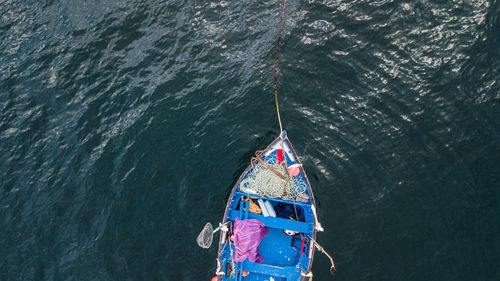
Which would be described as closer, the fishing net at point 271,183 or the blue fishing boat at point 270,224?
the blue fishing boat at point 270,224

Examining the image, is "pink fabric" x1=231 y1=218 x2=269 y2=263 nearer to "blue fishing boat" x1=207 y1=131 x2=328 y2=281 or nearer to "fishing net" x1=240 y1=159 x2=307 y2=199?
"blue fishing boat" x1=207 y1=131 x2=328 y2=281

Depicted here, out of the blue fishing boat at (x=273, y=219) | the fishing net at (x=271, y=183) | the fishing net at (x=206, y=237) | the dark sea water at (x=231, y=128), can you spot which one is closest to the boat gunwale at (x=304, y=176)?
the blue fishing boat at (x=273, y=219)

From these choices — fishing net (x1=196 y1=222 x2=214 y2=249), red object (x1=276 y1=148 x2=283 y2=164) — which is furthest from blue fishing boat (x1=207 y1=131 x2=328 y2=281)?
fishing net (x1=196 y1=222 x2=214 y2=249)

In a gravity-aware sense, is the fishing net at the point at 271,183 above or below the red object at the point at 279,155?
below

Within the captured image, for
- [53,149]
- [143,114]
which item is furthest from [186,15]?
[53,149]

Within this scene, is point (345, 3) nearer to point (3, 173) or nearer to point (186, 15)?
point (186, 15)

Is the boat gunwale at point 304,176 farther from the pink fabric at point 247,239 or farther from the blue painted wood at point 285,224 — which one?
the pink fabric at point 247,239
